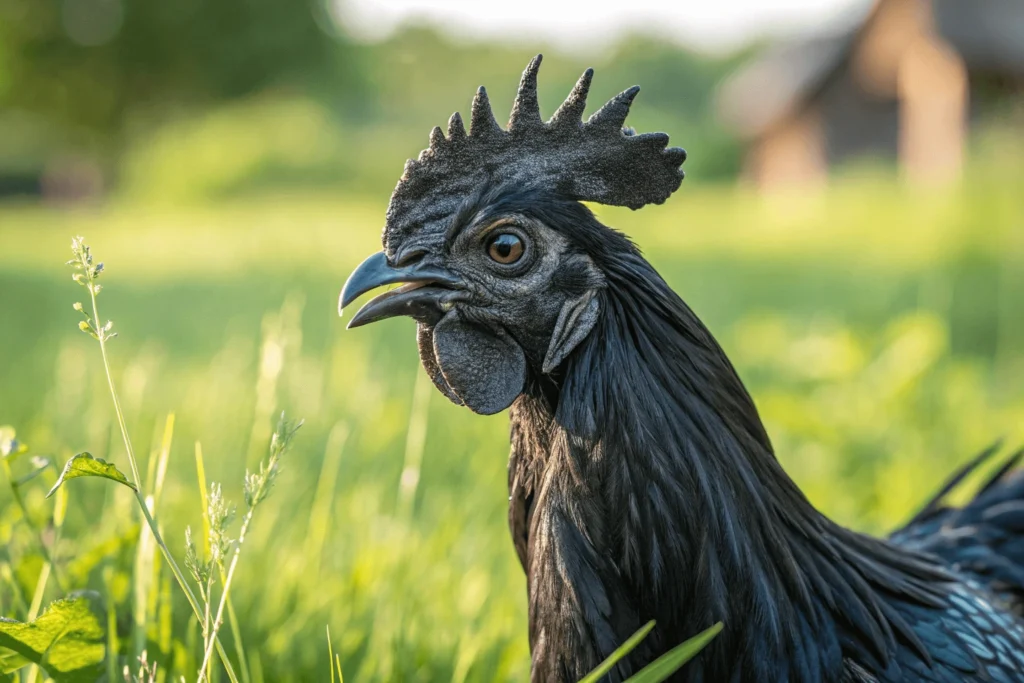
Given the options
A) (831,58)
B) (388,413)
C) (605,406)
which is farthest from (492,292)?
(831,58)

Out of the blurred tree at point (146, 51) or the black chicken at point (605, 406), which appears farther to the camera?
the blurred tree at point (146, 51)

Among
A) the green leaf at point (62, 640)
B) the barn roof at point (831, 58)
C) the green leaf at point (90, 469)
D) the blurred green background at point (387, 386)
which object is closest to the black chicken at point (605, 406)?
the green leaf at point (90, 469)

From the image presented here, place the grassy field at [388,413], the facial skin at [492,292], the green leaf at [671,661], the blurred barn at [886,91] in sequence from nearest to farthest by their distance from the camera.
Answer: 1. the green leaf at [671,661]
2. the facial skin at [492,292]
3. the grassy field at [388,413]
4. the blurred barn at [886,91]

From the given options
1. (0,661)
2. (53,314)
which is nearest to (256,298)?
(53,314)

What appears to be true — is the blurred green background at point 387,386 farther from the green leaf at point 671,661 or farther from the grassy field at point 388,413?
the green leaf at point 671,661

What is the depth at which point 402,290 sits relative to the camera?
63.7 inches

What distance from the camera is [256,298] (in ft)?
28.3

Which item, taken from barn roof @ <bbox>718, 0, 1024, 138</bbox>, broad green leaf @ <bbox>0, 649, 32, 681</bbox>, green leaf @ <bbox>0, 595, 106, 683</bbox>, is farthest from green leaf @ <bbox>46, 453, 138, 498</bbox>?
barn roof @ <bbox>718, 0, 1024, 138</bbox>

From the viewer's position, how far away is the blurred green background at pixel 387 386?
2283 mm

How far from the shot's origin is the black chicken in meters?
1.53

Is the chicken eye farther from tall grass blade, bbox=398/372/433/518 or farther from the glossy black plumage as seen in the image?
tall grass blade, bbox=398/372/433/518

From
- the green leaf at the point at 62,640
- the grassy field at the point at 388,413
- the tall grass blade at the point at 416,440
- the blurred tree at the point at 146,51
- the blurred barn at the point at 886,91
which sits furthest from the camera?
the blurred tree at the point at 146,51

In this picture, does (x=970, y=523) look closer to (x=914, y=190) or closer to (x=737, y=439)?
(x=737, y=439)

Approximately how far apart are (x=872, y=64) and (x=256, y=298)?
14552 millimetres
